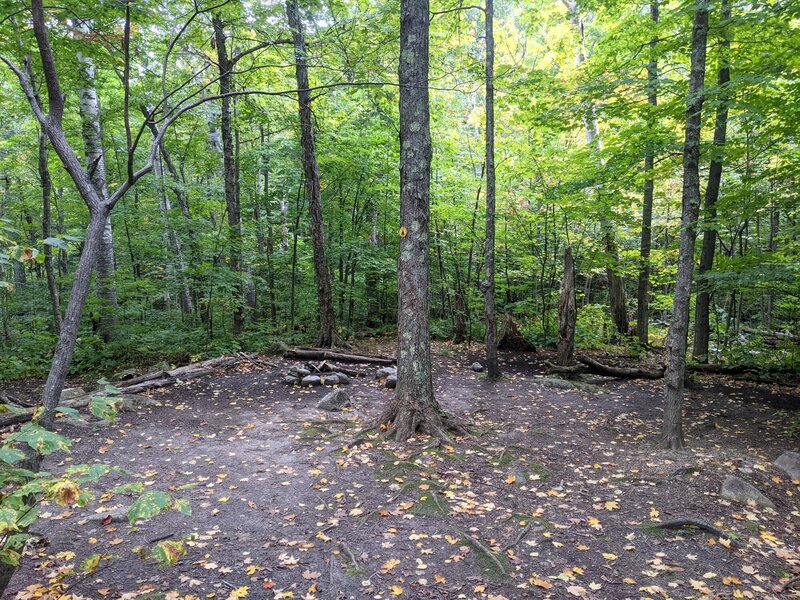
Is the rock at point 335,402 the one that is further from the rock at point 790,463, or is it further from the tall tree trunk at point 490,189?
the rock at point 790,463

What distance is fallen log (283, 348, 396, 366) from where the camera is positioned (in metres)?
10.5

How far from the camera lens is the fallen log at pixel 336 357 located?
10.5 m

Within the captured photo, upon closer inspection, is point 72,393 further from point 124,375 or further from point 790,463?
point 790,463

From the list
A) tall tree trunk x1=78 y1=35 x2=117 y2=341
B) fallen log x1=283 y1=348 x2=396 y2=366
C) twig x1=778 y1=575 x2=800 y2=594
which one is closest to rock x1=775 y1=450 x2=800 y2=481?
twig x1=778 y1=575 x2=800 y2=594

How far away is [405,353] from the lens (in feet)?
19.7

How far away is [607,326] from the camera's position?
14688mm

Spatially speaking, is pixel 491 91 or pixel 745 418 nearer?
pixel 745 418

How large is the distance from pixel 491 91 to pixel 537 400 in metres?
5.91

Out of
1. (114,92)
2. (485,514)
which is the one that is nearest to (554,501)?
(485,514)

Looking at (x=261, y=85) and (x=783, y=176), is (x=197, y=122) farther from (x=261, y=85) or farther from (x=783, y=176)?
(x=783, y=176)

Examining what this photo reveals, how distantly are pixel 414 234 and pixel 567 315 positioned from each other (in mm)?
5963

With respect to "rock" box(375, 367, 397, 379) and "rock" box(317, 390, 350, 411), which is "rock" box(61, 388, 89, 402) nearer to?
"rock" box(317, 390, 350, 411)

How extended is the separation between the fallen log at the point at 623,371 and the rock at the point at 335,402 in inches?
225

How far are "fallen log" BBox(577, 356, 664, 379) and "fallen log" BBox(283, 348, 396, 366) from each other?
14.9 ft
